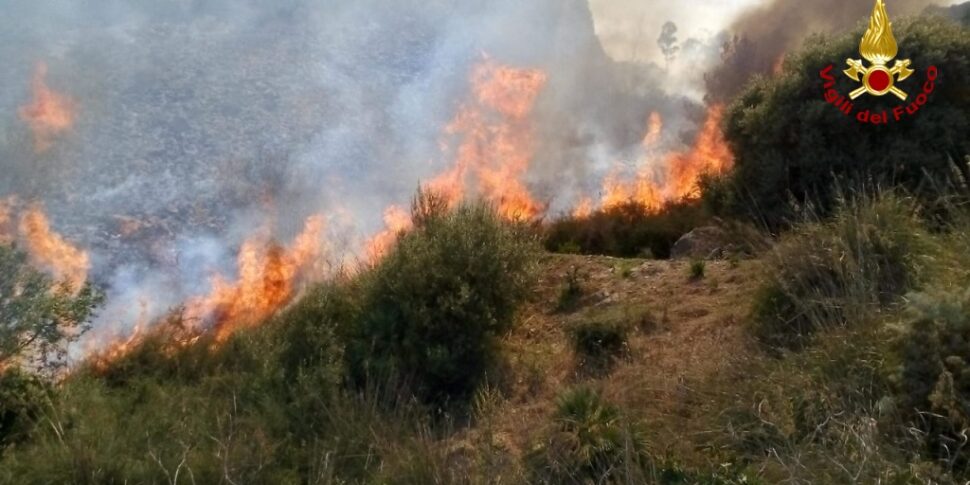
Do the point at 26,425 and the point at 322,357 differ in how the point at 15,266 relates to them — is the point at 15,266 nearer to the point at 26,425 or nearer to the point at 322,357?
the point at 26,425

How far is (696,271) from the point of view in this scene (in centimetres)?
973

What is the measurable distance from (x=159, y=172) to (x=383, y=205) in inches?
183

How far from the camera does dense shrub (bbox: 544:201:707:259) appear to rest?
A: 48.8 feet

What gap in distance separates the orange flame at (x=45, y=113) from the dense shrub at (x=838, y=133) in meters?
13.2

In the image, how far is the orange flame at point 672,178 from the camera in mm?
17109

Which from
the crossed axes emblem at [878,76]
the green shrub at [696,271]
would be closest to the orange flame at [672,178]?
the crossed axes emblem at [878,76]

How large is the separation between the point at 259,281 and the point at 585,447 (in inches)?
425

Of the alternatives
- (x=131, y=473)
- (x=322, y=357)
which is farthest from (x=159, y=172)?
(x=131, y=473)

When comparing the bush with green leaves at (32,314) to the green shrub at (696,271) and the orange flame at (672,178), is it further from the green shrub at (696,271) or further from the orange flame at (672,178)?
the orange flame at (672,178)

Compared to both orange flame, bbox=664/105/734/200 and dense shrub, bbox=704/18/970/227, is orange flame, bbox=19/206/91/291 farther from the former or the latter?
orange flame, bbox=664/105/734/200

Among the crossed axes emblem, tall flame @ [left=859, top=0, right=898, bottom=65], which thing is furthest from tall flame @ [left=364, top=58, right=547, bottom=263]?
tall flame @ [left=859, top=0, right=898, bottom=65]

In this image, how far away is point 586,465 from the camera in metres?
5.17

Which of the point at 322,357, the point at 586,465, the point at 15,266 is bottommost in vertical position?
the point at 586,465

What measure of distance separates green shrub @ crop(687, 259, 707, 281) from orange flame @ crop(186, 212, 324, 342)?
6860 millimetres
